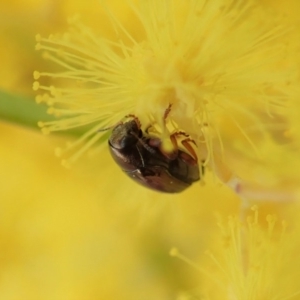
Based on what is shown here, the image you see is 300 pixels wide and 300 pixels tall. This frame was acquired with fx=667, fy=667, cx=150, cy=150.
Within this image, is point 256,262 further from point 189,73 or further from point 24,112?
point 24,112

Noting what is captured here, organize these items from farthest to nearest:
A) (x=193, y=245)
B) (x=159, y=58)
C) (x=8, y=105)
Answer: (x=193, y=245), (x=8, y=105), (x=159, y=58)

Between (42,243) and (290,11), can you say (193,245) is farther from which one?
(290,11)

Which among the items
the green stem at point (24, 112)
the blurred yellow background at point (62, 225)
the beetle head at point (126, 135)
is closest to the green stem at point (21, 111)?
the green stem at point (24, 112)

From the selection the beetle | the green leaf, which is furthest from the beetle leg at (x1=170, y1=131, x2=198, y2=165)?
the green leaf

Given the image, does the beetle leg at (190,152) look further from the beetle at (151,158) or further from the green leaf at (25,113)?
the green leaf at (25,113)

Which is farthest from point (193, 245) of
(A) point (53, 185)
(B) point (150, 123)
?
(B) point (150, 123)

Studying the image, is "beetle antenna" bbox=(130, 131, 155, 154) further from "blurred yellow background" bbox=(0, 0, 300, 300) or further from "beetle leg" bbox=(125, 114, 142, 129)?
"blurred yellow background" bbox=(0, 0, 300, 300)

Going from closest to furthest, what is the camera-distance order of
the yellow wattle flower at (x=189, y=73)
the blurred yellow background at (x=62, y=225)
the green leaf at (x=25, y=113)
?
the yellow wattle flower at (x=189, y=73) → the green leaf at (x=25, y=113) → the blurred yellow background at (x=62, y=225)
